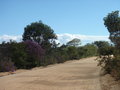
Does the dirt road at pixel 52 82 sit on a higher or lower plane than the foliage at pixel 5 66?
lower

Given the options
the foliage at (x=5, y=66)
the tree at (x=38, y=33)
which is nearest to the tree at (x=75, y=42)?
the tree at (x=38, y=33)

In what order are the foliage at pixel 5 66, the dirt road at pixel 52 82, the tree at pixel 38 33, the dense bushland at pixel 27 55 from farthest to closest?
the tree at pixel 38 33 → the dense bushland at pixel 27 55 → the foliage at pixel 5 66 → the dirt road at pixel 52 82

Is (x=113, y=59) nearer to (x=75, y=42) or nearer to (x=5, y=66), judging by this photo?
(x=5, y=66)

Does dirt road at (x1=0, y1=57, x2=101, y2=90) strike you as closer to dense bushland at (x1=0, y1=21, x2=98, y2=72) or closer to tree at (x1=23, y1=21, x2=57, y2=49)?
dense bushland at (x1=0, y1=21, x2=98, y2=72)

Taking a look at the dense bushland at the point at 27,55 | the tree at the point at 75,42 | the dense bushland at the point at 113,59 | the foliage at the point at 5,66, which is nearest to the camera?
the dense bushland at the point at 113,59

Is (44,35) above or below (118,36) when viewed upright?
above

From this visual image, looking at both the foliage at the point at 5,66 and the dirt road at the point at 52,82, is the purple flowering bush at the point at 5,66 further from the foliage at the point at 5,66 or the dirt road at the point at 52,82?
the dirt road at the point at 52,82

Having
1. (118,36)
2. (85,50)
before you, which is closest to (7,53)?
(118,36)

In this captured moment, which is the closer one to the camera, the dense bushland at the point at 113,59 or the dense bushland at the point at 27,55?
the dense bushland at the point at 113,59

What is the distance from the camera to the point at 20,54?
30938 mm

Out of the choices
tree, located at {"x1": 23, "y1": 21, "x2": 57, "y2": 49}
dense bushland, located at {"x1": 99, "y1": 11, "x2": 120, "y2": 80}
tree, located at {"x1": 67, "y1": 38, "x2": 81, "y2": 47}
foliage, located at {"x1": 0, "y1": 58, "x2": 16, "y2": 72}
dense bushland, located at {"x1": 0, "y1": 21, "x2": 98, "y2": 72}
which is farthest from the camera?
tree, located at {"x1": 67, "y1": 38, "x2": 81, "y2": 47}

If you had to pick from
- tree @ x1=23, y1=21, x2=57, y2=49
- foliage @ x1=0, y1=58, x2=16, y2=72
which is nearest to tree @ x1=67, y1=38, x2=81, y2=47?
tree @ x1=23, y1=21, x2=57, y2=49

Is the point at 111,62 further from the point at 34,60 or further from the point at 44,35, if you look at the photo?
the point at 44,35

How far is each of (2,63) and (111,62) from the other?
13104mm
